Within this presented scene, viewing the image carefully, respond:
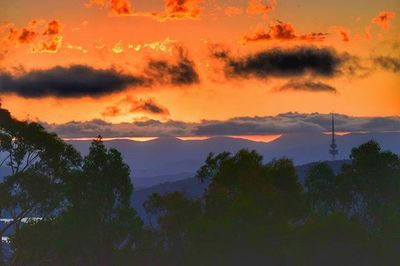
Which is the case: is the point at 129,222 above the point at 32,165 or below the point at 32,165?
below

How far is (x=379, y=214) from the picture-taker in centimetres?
9969

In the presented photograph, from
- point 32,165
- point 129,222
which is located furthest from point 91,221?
point 32,165

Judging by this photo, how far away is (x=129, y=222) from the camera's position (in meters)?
73.8

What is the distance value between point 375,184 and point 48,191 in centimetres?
5537

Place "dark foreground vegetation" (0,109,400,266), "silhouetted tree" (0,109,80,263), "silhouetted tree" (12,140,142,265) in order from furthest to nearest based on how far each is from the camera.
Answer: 1. "silhouetted tree" (12,140,142,265)
2. "silhouetted tree" (0,109,80,263)
3. "dark foreground vegetation" (0,109,400,266)

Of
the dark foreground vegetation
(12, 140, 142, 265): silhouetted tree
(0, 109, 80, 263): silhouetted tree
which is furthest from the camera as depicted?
(12, 140, 142, 265): silhouetted tree

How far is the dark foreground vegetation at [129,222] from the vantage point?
6606 centimetres

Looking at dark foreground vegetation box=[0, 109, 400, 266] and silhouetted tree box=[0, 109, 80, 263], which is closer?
dark foreground vegetation box=[0, 109, 400, 266]

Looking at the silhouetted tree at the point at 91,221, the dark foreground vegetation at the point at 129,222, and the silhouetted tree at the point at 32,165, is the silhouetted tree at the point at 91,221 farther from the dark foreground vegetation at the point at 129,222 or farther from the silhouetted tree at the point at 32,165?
the silhouetted tree at the point at 32,165

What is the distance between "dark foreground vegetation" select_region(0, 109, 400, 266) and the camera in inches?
2601

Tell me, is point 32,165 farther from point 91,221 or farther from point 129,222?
point 129,222

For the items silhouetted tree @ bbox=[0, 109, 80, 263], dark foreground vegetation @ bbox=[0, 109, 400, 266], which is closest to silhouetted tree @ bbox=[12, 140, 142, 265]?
dark foreground vegetation @ bbox=[0, 109, 400, 266]

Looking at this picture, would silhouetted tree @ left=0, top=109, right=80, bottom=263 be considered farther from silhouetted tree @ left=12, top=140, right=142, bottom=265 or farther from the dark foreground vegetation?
silhouetted tree @ left=12, top=140, right=142, bottom=265

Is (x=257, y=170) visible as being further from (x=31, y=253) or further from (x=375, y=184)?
(x=31, y=253)
